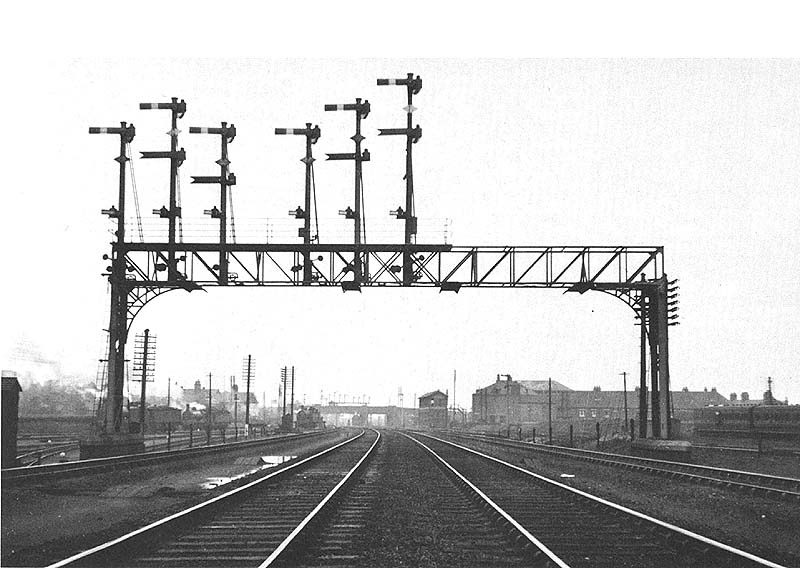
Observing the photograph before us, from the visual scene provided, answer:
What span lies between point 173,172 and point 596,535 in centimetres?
1913

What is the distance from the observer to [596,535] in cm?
1082

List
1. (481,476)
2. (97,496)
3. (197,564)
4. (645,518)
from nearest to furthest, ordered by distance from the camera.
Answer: (197,564) < (645,518) < (97,496) < (481,476)

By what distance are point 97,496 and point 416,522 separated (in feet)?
23.6

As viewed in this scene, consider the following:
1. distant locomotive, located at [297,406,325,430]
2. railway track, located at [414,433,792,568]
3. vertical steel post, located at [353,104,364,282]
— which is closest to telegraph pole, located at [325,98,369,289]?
vertical steel post, located at [353,104,364,282]

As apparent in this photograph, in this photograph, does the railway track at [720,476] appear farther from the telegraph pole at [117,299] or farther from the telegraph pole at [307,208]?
the telegraph pole at [117,299]

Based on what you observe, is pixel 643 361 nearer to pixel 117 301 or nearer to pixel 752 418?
pixel 117 301

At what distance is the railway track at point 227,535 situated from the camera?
352 inches

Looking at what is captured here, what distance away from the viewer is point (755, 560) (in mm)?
8289

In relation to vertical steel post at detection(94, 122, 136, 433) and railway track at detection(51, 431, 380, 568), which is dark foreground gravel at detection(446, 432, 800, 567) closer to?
railway track at detection(51, 431, 380, 568)

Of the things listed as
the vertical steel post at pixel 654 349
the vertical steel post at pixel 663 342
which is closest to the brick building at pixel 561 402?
the vertical steel post at pixel 654 349

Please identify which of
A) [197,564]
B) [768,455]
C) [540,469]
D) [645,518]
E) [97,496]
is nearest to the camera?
[197,564]

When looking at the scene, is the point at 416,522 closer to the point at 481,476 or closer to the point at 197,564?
the point at 197,564

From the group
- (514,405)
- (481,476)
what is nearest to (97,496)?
(481,476)

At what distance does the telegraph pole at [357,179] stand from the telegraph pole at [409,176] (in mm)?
868
